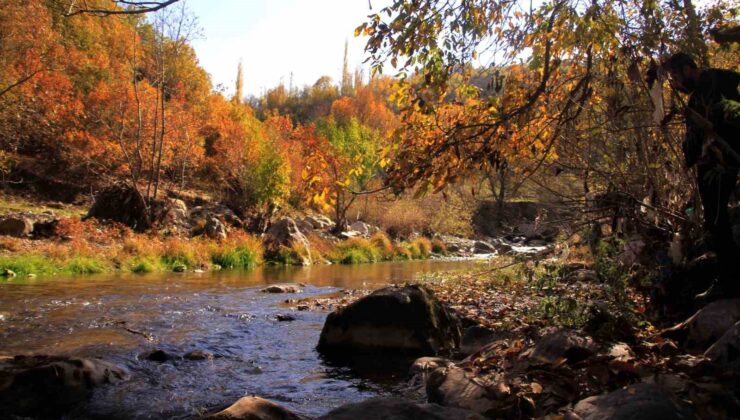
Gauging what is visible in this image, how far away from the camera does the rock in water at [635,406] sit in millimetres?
3078

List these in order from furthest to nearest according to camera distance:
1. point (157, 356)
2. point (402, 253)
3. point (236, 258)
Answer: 1. point (402, 253)
2. point (236, 258)
3. point (157, 356)

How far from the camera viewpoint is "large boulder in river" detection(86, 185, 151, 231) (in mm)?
26984

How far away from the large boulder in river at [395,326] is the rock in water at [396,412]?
3694 mm

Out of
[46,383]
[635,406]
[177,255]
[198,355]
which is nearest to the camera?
[635,406]

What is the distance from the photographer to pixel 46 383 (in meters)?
5.19

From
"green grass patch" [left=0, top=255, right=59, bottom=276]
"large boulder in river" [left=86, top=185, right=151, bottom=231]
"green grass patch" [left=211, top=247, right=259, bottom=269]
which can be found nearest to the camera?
"green grass patch" [left=0, top=255, right=59, bottom=276]

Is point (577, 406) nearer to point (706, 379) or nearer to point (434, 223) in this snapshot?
point (706, 379)

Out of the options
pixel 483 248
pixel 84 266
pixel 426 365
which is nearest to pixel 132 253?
pixel 84 266

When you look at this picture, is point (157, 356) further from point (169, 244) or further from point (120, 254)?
point (169, 244)

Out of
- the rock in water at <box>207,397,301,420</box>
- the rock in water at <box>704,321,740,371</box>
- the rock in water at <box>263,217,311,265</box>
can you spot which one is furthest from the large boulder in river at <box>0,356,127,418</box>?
the rock in water at <box>263,217,311,265</box>

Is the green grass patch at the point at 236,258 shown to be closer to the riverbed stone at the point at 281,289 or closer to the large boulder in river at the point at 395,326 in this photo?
the riverbed stone at the point at 281,289

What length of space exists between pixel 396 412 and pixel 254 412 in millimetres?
1192

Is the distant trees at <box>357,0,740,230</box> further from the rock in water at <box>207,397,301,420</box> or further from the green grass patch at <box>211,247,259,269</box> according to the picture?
the green grass patch at <box>211,247,259,269</box>

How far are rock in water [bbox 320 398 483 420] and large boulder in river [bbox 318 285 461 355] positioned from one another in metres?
3.69
